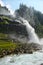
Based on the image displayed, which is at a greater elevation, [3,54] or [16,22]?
[16,22]

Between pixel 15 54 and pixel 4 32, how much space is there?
2396 inches

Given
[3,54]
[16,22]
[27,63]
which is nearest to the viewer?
[27,63]

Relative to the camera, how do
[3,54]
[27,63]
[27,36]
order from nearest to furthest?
[27,63] → [3,54] → [27,36]

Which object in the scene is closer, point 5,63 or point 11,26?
point 5,63

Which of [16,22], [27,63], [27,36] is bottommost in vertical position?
[27,63]

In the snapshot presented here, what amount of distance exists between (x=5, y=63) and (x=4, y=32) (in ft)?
253

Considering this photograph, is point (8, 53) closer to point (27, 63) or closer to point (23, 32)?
point (27, 63)

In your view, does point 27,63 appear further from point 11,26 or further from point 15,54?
point 11,26

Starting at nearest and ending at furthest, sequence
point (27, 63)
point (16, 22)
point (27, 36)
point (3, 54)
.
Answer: point (27, 63)
point (3, 54)
point (27, 36)
point (16, 22)

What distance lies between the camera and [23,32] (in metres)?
139

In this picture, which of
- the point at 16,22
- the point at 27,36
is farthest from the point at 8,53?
the point at 16,22

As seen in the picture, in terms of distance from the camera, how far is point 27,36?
450 ft

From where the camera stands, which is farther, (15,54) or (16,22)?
(16,22)

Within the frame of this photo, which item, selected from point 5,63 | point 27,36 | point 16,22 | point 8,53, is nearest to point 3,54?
point 8,53
